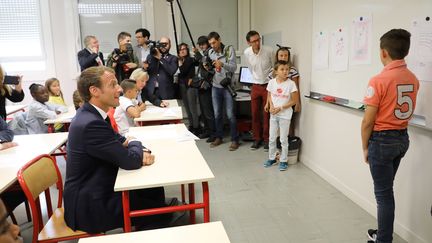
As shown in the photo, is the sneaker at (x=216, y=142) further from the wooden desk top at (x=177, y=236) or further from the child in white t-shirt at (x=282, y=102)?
the wooden desk top at (x=177, y=236)

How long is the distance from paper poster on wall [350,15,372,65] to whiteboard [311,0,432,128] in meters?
0.04

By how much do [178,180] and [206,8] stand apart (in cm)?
463

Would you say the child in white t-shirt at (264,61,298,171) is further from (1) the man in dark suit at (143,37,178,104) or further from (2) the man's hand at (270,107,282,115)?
(1) the man in dark suit at (143,37,178,104)

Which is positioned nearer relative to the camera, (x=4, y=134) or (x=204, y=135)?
(x=4, y=134)

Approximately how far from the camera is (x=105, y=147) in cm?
180

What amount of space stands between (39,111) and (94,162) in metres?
2.25

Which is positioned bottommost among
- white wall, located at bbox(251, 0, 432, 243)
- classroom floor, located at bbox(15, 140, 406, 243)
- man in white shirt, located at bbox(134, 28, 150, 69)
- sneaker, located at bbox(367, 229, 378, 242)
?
classroom floor, located at bbox(15, 140, 406, 243)

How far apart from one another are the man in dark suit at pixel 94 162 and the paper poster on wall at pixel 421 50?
5.80 feet

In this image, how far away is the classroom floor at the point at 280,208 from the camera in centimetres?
254

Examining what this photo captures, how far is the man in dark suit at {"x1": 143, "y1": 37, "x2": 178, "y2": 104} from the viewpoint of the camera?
15.1 ft

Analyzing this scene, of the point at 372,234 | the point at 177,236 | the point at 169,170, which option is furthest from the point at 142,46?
the point at 177,236

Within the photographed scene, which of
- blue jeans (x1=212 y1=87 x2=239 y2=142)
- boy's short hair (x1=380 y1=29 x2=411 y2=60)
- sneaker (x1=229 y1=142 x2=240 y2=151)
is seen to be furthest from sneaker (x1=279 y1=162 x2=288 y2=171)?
boy's short hair (x1=380 y1=29 x2=411 y2=60)

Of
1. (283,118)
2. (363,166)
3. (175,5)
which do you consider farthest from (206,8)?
(363,166)

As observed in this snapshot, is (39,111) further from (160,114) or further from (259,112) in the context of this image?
(259,112)
